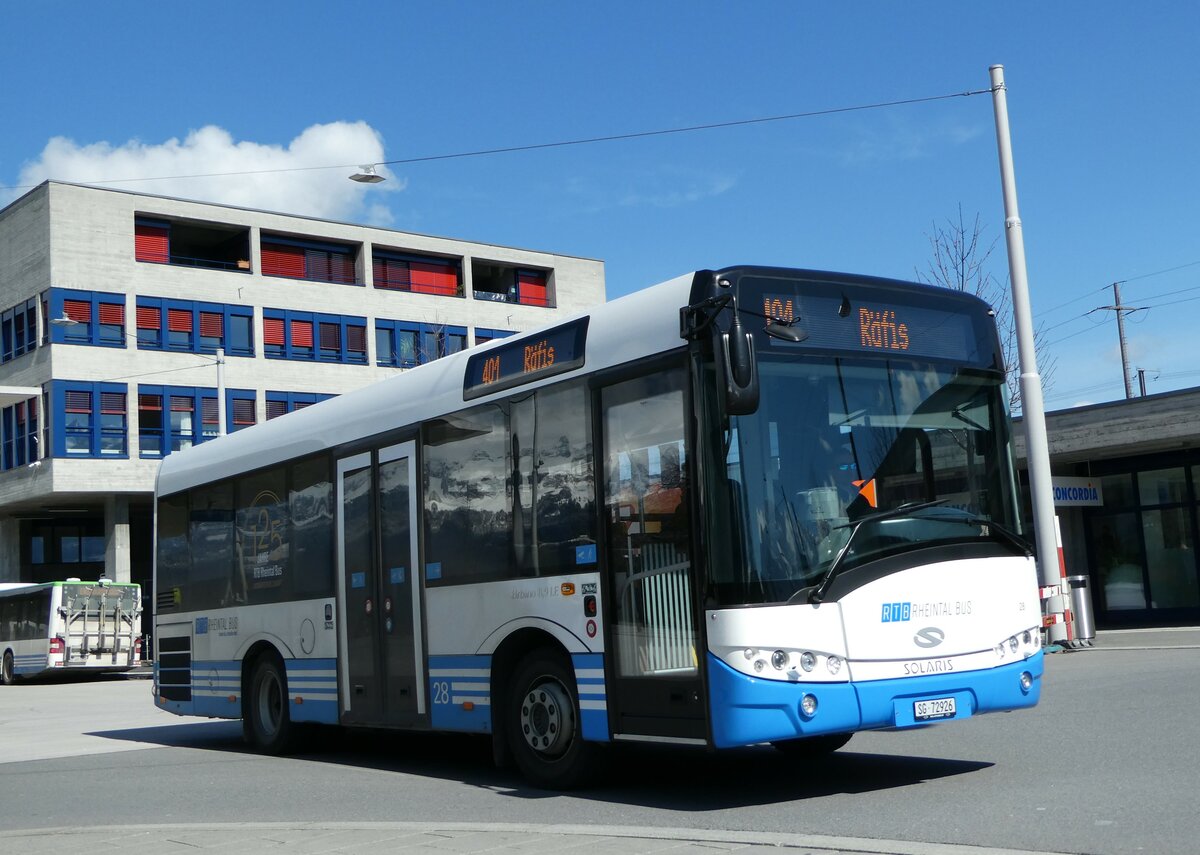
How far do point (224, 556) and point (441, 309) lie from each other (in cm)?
4592

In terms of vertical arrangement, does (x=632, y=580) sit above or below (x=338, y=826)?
above

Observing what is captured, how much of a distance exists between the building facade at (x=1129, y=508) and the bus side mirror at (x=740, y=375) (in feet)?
71.6

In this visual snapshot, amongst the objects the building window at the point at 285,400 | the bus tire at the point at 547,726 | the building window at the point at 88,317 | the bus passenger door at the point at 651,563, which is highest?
the building window at the point at 88,317

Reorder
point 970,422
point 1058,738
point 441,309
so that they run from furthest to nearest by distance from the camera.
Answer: point 441,309 → point 1058,738 → point 970,422

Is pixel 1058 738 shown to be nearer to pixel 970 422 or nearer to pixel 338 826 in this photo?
pixel 970 422

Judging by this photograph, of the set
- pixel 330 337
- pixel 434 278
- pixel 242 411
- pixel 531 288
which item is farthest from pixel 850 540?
pixel 531 288

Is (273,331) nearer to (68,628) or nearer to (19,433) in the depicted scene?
(19,433)

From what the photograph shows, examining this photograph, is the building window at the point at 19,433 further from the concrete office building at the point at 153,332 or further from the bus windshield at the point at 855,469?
the bus windshield at the point at 855,469

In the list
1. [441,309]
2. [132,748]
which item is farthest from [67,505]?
[132,748]

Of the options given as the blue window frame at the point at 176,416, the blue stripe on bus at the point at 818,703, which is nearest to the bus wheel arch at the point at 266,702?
the blue stripe on bus at the point at 818,703

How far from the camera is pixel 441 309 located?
6053 centimetres

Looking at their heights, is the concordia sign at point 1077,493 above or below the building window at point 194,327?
below

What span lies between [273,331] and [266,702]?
4265 centimetres

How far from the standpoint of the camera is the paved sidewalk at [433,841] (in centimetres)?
717
